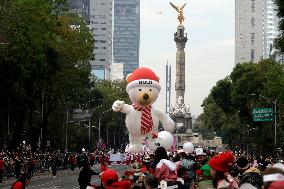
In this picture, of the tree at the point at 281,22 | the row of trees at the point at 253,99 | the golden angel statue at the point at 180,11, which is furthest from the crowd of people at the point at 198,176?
the golden angel statue at the point at 180,11

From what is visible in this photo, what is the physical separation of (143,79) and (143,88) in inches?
15.5

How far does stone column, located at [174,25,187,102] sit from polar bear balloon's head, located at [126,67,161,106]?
90170 mm

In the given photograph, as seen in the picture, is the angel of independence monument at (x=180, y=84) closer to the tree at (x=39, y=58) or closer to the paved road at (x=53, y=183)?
the tree at (x=39, y=58)

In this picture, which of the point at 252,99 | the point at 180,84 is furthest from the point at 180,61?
the point at 252,99

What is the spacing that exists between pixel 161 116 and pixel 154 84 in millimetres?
1485

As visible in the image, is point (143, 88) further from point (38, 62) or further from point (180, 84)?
point (180, 84)

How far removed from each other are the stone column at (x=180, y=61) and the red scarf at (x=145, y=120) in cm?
9053

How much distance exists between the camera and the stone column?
121500 mm

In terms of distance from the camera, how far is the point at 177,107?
123125 millimetres

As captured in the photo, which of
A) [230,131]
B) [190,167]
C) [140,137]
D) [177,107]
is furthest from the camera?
[177,107]

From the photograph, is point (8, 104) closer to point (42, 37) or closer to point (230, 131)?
point (42, 37)

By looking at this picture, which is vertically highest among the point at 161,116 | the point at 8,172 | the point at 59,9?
the point at 59,9

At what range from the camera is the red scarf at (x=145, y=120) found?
30672 mm

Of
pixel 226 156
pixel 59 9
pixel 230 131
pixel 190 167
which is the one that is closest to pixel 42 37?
pixel 59 9
